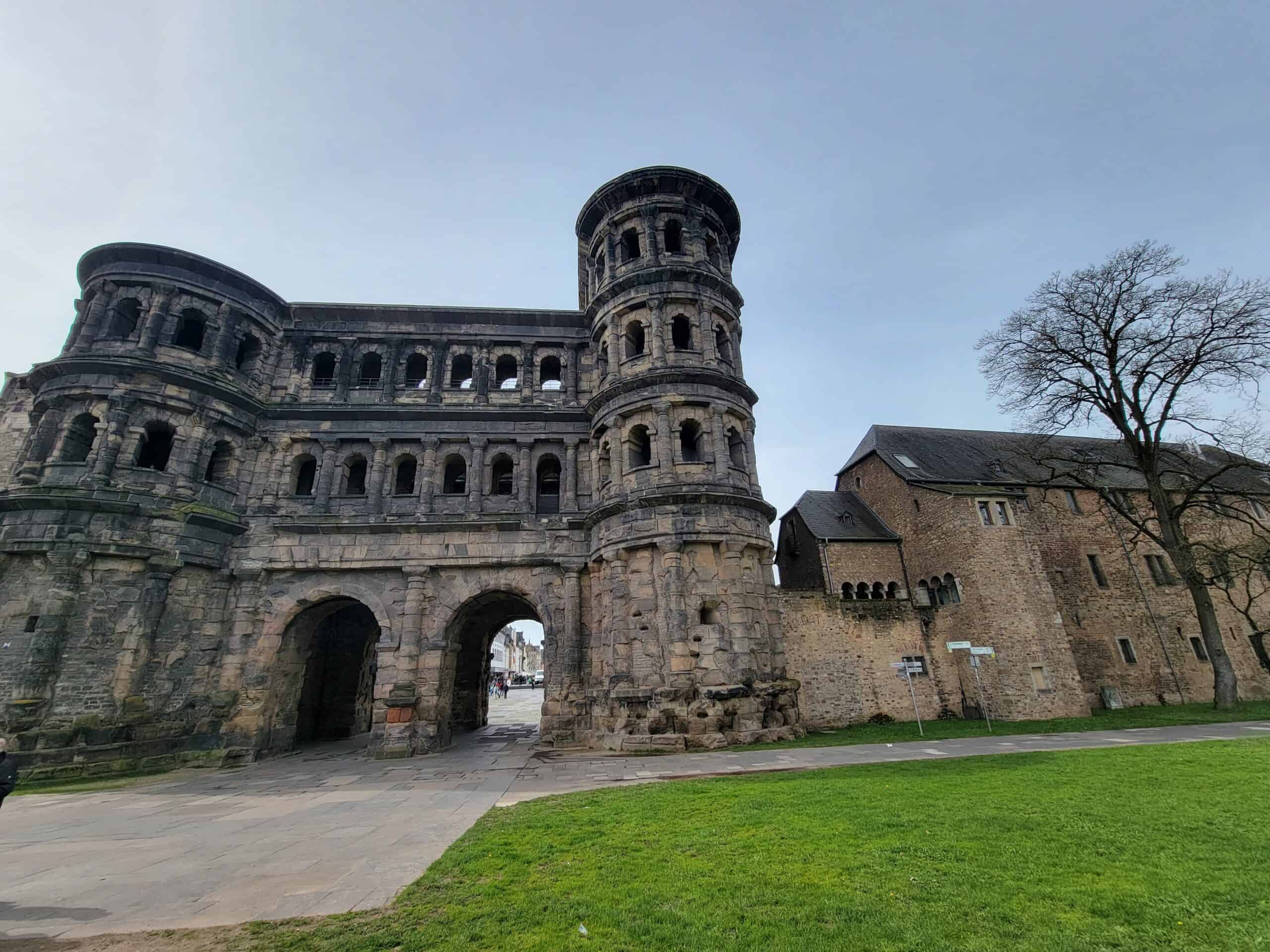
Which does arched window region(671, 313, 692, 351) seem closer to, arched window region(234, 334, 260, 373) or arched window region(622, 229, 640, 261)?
arched window region(622, 229, 640, 261)

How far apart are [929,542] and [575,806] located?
20283mm

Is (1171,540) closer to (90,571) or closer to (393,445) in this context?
(393,445)

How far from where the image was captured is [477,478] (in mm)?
18297

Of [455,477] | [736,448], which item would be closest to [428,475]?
[455,477]

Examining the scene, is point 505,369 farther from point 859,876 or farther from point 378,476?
point 859,876

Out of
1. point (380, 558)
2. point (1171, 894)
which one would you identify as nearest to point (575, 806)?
point (1171, 894)

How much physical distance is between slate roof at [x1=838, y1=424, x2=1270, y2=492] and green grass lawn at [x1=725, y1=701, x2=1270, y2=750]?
930cm

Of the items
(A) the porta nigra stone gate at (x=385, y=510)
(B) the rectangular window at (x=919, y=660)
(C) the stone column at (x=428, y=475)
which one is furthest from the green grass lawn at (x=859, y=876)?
(B) the rectangular window at (x=919, y=660)

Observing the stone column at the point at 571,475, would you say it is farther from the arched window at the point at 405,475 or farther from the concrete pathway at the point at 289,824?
the concrete pathway at the point at 289,824

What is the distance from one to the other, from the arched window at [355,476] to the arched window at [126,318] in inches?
292

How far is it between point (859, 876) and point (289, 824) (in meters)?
7.80

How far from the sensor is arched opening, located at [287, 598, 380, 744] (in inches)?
747

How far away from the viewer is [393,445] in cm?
1886

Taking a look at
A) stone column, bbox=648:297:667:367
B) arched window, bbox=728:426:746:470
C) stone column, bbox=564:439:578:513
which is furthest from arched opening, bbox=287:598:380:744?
arched window, bbox=728:426:746:470
